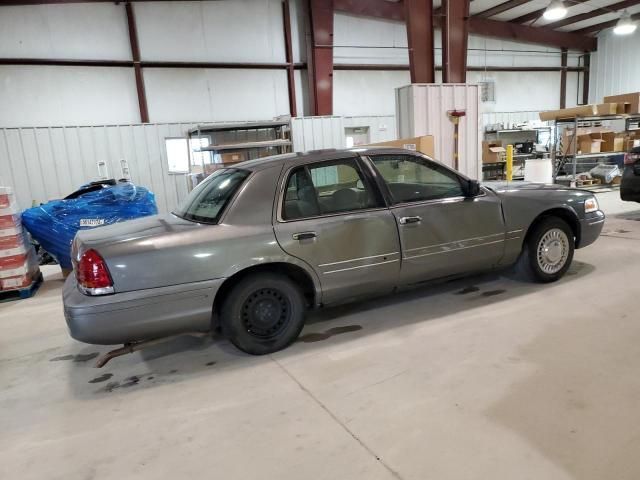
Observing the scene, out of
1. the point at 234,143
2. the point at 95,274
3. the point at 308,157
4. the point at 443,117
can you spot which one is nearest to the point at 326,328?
the point at 308,157

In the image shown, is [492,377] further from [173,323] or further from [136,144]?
[136,144]

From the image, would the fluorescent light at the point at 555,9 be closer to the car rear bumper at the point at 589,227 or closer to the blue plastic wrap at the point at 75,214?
the car rear bumper at the point at 589,227

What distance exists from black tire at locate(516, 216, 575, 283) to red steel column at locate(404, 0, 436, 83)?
602cm

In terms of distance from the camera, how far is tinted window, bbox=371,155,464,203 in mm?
3711

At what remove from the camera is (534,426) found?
225 cm

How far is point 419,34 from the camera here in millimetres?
9289

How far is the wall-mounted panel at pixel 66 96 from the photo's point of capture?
10398mm

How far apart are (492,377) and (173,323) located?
6.86 feet

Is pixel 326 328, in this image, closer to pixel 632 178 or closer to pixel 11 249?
pixel 11 249

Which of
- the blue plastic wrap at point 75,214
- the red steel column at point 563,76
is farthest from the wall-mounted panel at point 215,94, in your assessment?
the red steel column at point 563,76

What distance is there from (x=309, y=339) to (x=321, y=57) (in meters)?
11.0

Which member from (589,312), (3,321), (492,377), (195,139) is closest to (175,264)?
(492,377)

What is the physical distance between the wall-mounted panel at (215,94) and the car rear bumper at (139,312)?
9907 mm

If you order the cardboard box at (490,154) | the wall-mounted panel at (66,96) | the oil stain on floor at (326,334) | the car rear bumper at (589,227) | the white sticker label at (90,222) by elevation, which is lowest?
the oil stain on floor at (326,334)
